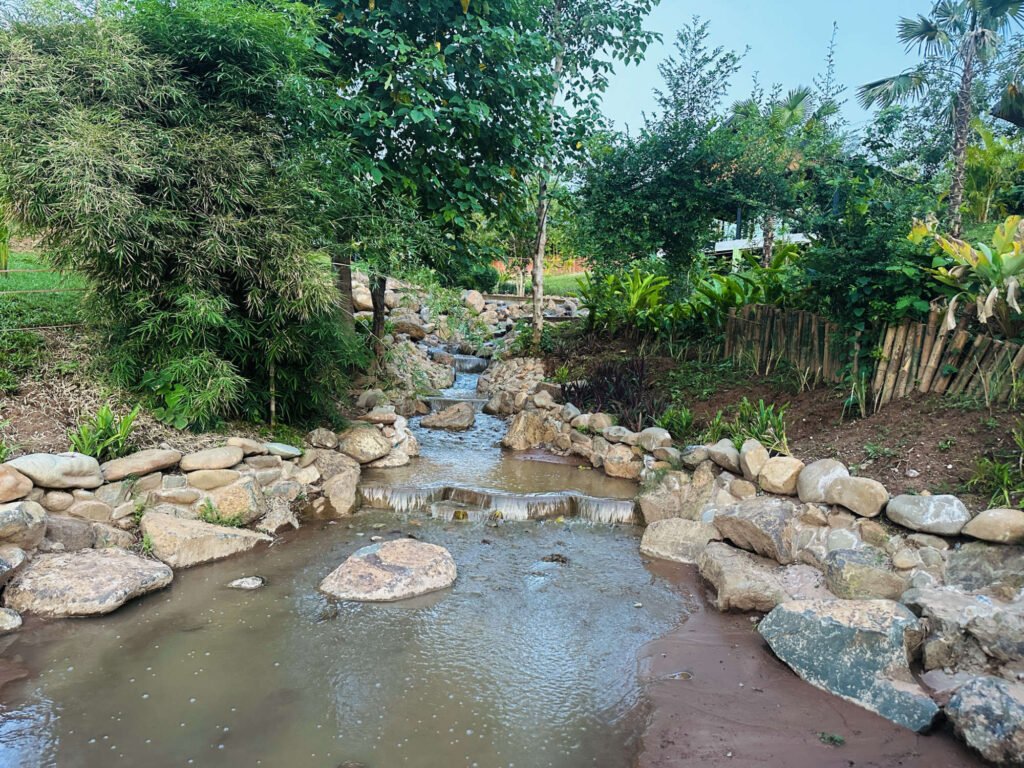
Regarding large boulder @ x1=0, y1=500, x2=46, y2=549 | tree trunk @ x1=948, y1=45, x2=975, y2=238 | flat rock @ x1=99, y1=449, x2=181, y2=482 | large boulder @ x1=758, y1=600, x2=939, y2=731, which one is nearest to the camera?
large boulder @ x1=758, y1=600, x2=939, y2=731

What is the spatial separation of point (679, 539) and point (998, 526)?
6.13 feet

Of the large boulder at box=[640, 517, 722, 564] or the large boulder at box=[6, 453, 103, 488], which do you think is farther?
the large boulder at box=[640, 517, 722, 564]

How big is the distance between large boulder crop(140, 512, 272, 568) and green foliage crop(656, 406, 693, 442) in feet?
12.9

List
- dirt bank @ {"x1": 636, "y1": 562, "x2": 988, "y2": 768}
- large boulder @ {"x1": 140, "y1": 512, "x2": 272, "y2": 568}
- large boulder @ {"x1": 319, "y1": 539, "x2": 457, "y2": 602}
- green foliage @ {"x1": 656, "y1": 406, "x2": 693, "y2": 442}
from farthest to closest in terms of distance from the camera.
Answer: green foliage @ {"x1": 656, "y1": 406, "x2": 693, "y2": 442} → large boulder @ {"x1": 140, "y1": 512, "x2": 272, "y2": 568} → large boulder @ {"x1": 319, "y1": 539, "x2": 457, "y2": 602} → dirt bank @ {"x1": 636, "y1": 562, "x2": 988, "y2": 768}

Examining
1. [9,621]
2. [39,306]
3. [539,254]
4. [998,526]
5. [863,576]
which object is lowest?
[9,621]

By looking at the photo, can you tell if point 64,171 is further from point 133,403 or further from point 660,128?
point 660,128

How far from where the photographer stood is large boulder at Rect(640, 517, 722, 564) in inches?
177

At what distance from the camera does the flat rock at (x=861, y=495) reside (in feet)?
13.1

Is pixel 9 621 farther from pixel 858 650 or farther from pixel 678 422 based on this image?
pixel 678 422

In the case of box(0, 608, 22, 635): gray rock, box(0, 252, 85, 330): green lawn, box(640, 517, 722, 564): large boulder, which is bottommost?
box(0, 608, 22, 635): gray rock

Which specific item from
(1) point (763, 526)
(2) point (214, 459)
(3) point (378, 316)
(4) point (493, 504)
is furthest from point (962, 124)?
(2) point (214, 459)

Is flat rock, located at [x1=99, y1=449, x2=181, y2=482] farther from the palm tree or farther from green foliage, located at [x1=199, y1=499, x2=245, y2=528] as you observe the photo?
the palm tree

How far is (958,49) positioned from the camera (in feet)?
36.8

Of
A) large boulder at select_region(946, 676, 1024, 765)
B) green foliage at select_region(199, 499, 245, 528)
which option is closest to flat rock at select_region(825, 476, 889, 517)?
large boulder at select_region(946, 676, 1024, 765)
